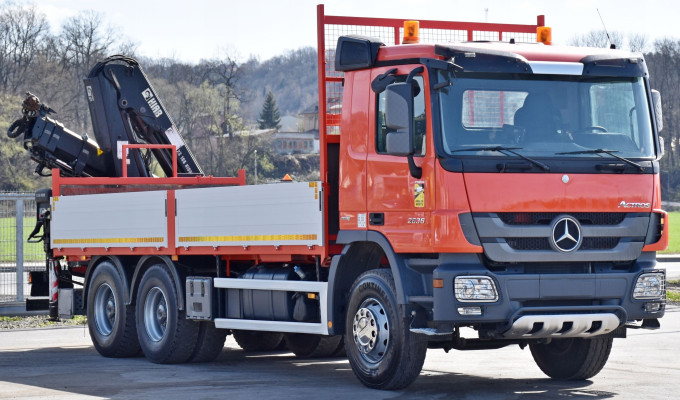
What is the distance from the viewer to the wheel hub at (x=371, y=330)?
1068 centimetres

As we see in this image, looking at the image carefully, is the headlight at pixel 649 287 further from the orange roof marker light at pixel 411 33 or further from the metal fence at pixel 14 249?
the metal fence at pixel 14 249

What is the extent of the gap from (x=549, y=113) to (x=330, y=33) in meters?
2.55

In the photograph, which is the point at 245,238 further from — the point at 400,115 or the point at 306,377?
the point at 400,115

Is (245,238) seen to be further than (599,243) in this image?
Yes

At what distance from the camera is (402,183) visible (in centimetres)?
1041

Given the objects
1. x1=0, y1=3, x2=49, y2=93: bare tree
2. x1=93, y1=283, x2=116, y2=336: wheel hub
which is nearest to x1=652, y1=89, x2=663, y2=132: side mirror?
x1=93, y1=283, x2=116, y2=336: wheel hub

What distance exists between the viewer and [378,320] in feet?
35.1

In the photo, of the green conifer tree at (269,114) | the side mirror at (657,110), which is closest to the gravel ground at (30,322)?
the side mirror at (657,110)

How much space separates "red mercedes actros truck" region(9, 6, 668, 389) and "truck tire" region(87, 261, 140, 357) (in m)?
2.56

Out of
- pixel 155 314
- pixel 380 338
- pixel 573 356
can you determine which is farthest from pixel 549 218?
pixel 155 314

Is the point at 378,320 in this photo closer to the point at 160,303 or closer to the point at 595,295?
the point at 595,295

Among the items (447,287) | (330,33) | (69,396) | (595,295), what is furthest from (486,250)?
(69,396)

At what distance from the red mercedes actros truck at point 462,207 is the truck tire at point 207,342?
1.37 meters

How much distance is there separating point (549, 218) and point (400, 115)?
1.55 metres
